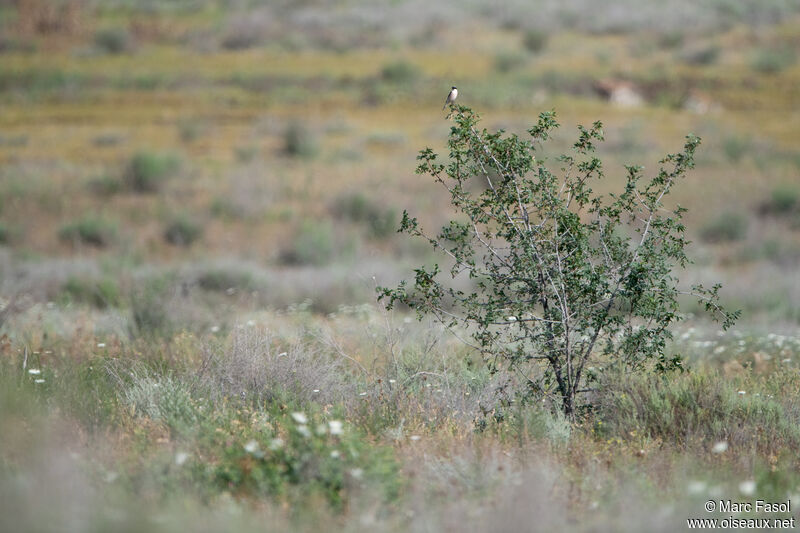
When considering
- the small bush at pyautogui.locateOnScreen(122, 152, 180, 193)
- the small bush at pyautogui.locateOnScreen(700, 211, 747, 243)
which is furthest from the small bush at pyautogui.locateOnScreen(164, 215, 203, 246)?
the small bush at pyautogui.locateOnScreen(700, 211, 747, 243)

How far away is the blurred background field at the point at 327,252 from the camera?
455cm

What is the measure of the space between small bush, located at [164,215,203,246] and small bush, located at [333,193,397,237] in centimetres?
382

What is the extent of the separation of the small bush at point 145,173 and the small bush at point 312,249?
18.7 feet

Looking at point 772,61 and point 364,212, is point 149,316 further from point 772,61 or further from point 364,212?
point 772,61

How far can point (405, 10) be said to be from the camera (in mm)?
55562

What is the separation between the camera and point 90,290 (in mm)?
15109

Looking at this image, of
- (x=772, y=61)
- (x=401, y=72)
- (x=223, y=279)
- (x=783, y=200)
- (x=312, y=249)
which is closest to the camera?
(x=223, y=279)

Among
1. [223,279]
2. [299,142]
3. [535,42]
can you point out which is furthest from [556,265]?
[535,42]

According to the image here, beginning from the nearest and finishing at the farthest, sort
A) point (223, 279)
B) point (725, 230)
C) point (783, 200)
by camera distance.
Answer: point (223, 279) → point (725, 230) → point (783, 200)

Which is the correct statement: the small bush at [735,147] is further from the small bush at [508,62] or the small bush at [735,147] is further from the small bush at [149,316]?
the small bush at [149,316]

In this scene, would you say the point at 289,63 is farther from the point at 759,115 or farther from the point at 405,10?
the point at 759,115

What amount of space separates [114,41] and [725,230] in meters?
36.1

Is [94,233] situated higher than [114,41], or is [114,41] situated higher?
[114,41]

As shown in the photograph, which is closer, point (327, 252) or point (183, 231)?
point (327, 252)
